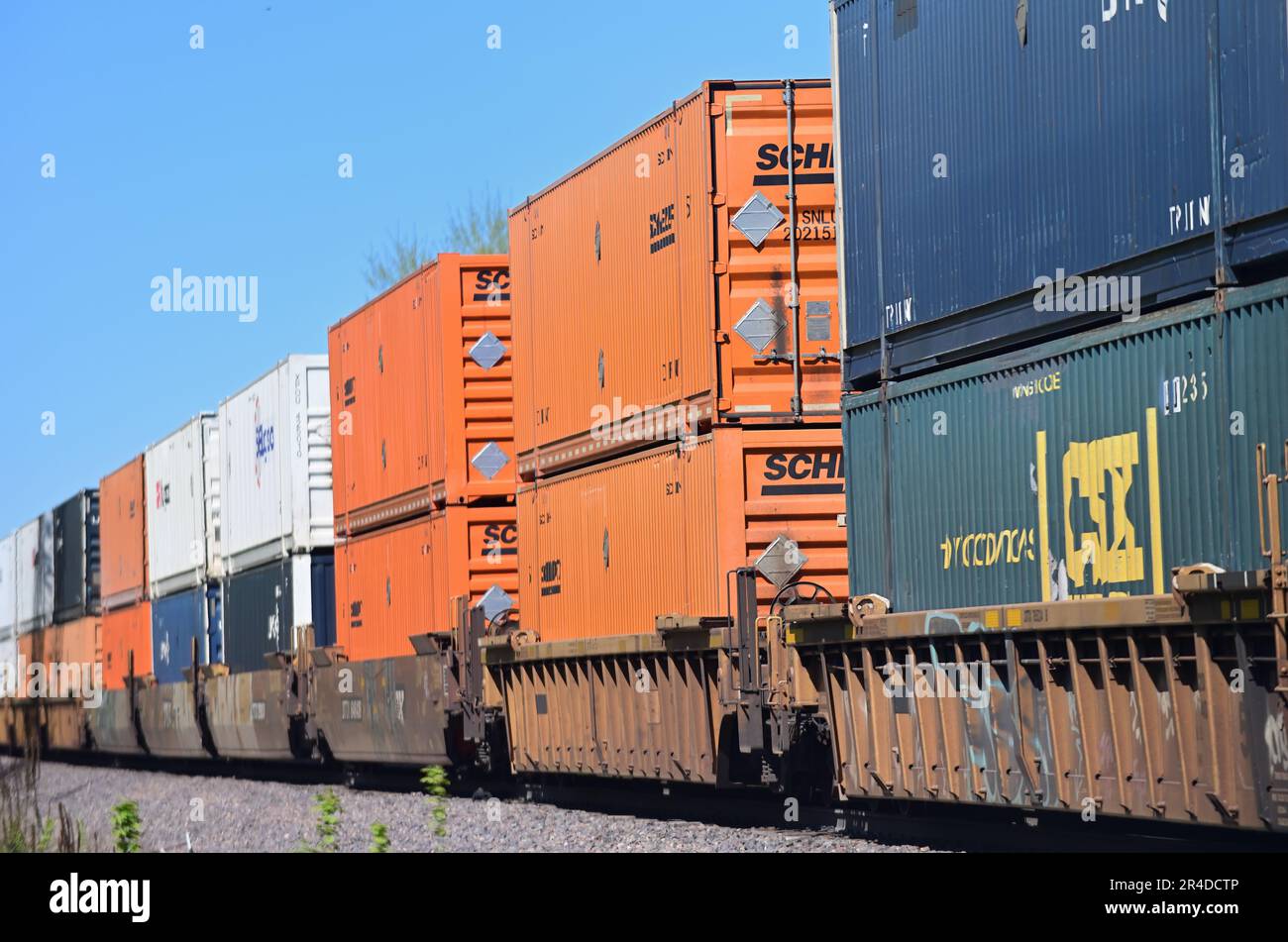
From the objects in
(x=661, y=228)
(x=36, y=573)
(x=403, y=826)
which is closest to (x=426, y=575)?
(x=403, y=826)

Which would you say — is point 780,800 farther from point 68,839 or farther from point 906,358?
point 68,839

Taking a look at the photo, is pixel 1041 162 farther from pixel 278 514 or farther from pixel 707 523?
pixel 278 514

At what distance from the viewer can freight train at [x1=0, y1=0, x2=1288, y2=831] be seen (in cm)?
933

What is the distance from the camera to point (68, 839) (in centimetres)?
1166

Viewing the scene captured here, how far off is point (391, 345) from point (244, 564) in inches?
309

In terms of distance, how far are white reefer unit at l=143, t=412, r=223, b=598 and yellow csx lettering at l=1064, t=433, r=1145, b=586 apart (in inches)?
878

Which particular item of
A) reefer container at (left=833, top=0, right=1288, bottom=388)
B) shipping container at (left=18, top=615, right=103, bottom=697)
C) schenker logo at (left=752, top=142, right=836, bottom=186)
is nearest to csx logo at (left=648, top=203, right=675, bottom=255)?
schenker logo at (left=752, top=142, right=836, bottom=186)

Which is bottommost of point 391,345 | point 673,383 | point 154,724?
point 154,724

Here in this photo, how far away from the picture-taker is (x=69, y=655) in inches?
1713
